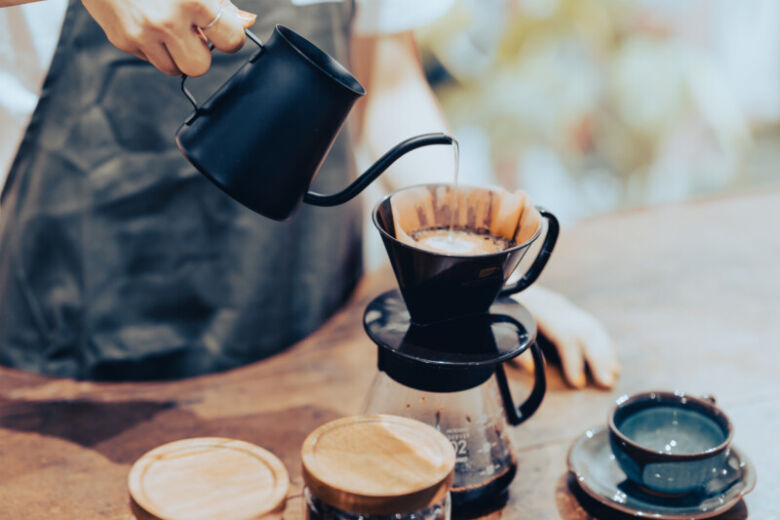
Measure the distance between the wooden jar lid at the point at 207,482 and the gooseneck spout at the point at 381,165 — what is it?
247 millimetres

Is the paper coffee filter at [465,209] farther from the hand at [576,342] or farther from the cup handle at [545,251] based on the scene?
the hand at [576,342]

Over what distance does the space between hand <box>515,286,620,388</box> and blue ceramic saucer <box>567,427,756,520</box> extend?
191mm

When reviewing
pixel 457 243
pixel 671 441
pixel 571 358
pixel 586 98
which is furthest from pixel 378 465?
pixel 586 98

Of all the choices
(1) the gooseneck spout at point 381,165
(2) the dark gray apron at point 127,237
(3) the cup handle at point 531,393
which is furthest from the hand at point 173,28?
(3) the cup handle at point 531,393

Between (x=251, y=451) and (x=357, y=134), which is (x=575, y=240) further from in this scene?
(x=251, y=451)

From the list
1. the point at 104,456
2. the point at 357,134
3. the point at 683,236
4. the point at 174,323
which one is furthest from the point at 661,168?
the point at 104,456

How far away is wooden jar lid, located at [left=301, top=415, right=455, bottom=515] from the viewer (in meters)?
0.62

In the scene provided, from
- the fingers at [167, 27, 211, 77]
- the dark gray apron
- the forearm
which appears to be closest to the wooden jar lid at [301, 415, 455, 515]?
the fingers at [167, 27, 211, 77]

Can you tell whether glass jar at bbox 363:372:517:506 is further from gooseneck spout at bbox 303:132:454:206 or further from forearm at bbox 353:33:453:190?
forearm at bbox 353:33:453:190

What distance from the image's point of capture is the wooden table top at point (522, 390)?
0.87 metres

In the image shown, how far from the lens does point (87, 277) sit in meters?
1.08

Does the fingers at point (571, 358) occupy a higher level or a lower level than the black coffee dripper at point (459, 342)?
lower

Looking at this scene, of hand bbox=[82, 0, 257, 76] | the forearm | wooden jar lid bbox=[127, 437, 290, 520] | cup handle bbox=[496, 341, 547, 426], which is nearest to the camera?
wooden jar lid bbox=[127, 437, 290, 520]

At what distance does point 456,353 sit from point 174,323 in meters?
0.52
